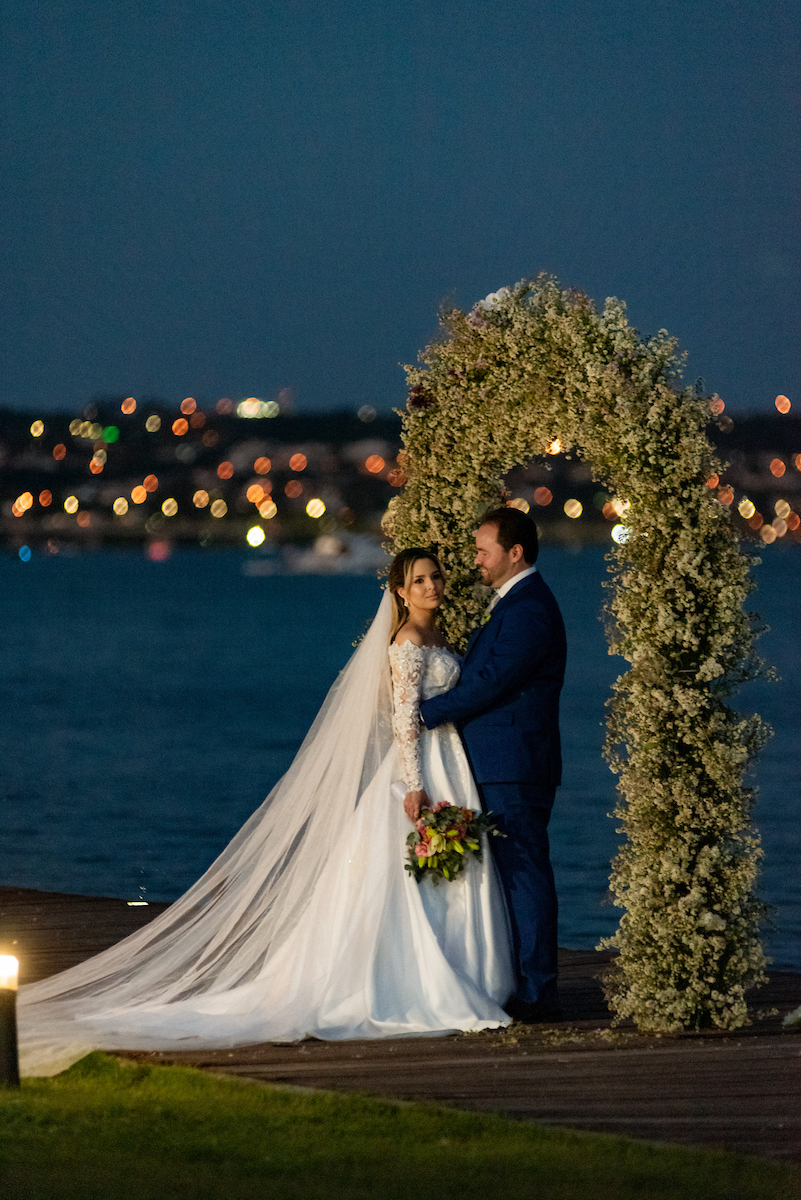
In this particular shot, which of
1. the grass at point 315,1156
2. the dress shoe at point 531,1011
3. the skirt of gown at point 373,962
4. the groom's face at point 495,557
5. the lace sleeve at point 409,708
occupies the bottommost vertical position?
the grass at point 315,1156

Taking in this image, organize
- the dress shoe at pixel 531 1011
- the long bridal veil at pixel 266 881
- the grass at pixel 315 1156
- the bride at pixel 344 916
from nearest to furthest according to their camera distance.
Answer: the grass at pixel 315 1156, the bride at pixel 344 916, the dress shoe at pixel 531 1011, the long bridal veil at pixel 266 881

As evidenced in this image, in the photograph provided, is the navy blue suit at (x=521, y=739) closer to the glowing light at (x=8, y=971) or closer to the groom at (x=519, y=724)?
the groom at (x=519, y=724)

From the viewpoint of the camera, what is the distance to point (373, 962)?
284 inches

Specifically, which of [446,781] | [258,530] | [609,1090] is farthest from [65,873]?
[258,530]

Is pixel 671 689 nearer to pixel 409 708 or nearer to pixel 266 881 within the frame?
pixel 409 708

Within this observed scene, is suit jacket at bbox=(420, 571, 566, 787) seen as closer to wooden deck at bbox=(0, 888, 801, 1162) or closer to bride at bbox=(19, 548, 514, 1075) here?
bride at bbox=(19, 548, 514, 1075)

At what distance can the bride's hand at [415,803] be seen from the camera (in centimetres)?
739

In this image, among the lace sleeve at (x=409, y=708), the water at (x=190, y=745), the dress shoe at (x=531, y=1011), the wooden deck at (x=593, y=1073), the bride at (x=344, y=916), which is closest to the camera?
the wooden deck at (x=593, y=1073)

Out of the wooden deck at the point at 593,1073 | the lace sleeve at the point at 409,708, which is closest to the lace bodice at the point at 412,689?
the lace sleeve at the point at 409,708

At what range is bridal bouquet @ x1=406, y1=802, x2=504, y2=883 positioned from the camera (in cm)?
724

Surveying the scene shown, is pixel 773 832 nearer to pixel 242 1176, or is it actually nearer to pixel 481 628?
pixel 481 628

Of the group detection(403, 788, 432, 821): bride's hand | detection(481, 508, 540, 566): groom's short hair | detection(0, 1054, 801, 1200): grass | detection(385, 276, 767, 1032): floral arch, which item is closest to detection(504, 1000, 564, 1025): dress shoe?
detection(385, 276, 767, 1032): floral arch

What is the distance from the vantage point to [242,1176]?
503 cm

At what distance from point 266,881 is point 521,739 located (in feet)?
4.16
